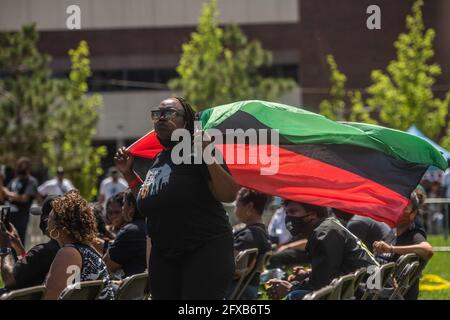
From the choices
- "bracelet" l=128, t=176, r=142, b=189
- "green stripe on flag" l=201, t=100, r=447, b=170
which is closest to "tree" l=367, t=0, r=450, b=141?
"green stripe on flag" l=201, t=100, r=447, b=170

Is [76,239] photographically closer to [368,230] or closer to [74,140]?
[368,230]

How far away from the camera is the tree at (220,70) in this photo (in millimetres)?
31672

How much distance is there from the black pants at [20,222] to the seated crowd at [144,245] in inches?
229

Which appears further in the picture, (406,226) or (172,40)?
(172,40)

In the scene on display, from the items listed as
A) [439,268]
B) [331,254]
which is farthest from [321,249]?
[439,268]

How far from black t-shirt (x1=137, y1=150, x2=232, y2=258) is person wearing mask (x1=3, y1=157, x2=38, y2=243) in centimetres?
954

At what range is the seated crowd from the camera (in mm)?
6422

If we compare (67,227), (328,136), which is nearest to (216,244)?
(67,227)

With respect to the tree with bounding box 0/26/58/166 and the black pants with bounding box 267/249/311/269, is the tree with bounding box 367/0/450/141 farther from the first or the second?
the black pants with bounding box 267/249/311/269
